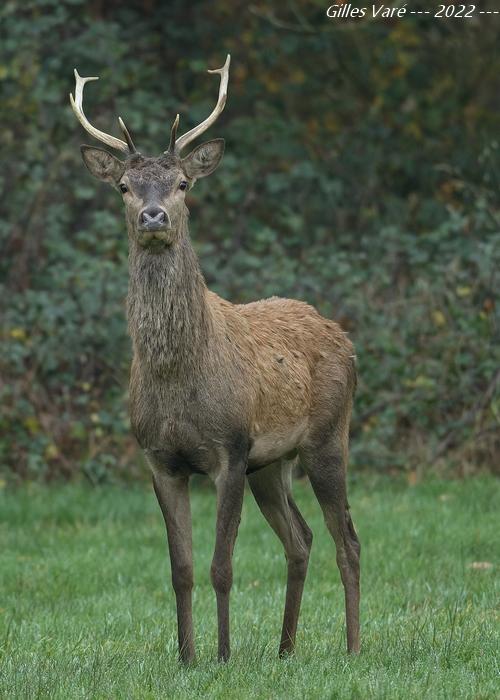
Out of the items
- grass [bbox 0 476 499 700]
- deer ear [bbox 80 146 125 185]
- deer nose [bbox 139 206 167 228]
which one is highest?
deer ear [bbox 80 146 125 185]

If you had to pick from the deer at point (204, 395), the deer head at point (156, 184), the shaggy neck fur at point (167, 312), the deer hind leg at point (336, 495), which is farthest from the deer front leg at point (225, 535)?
the deer head at point (156, 184)

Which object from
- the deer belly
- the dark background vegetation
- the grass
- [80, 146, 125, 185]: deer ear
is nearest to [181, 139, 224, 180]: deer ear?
[80, 146, 125, 185]: deer ear

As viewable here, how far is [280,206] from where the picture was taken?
15398 millimetres

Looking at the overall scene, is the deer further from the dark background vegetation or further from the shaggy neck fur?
the dark background vegetation

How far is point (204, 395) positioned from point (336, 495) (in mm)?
1072

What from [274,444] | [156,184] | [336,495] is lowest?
[336,495]

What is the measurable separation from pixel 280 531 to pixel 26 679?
71.3 inches

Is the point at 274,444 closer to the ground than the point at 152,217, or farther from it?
closer to the ground

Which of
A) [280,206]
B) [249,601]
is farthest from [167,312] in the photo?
[280,206]

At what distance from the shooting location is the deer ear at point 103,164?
6785mm

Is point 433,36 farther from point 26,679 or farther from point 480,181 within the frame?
point 26,679

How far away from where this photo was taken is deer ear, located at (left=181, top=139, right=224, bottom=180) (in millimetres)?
6781

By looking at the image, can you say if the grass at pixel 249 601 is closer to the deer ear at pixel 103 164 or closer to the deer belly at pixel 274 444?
the deer belly at pixel 274 444

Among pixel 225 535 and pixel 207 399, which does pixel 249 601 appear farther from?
pixel 207 399
